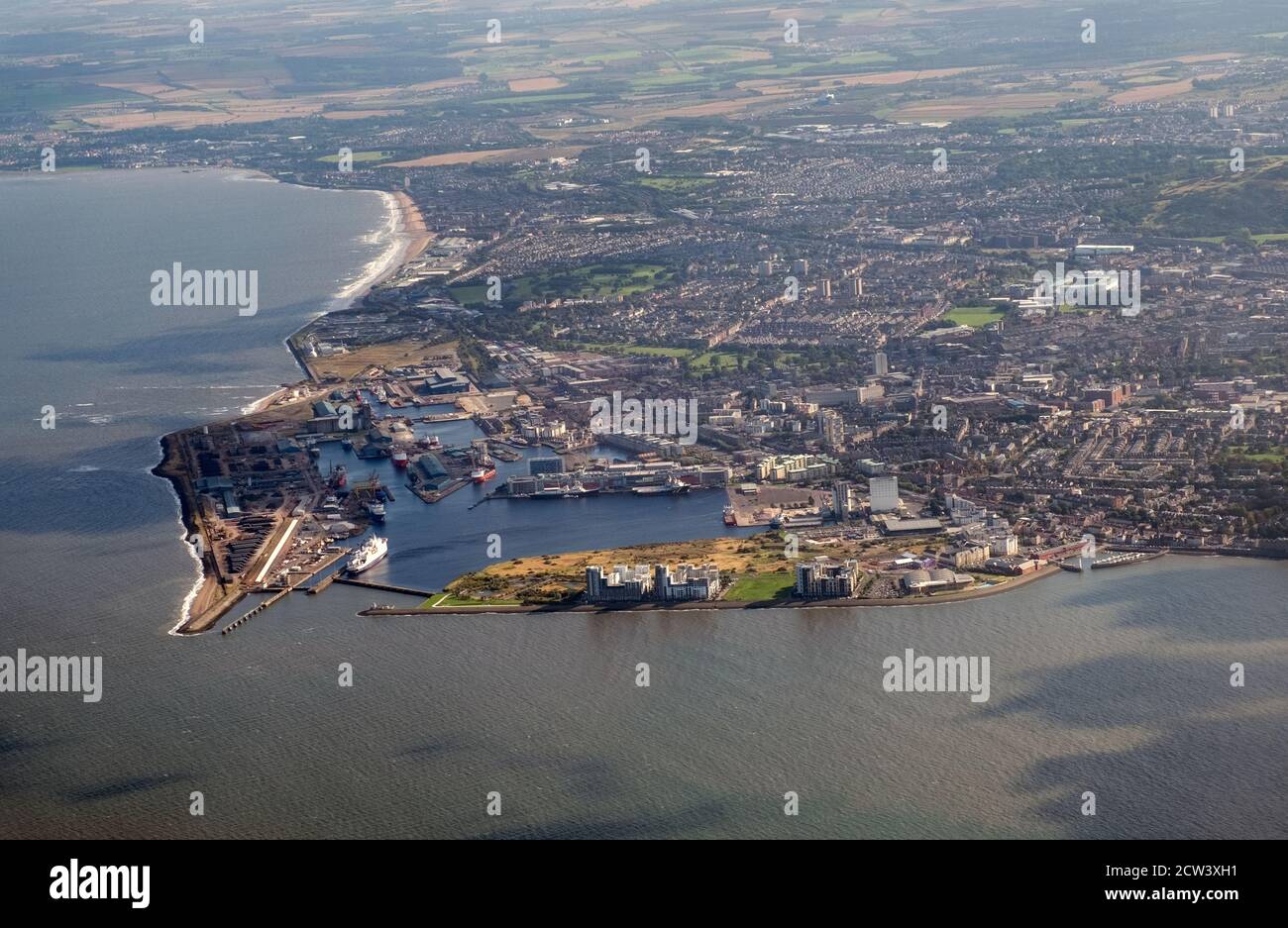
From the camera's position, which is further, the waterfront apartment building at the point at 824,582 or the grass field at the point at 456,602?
the grass field at the point at 456,602

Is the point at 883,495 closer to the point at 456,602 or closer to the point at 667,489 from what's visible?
the point at 667,489

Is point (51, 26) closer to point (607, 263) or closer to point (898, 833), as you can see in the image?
point (607, 263)

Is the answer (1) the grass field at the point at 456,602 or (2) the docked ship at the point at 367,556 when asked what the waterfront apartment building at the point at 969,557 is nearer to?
(1) the grass field at the point at 456,602

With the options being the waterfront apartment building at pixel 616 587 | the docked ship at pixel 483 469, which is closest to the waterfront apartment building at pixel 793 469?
the docked ship at pixel 483 469

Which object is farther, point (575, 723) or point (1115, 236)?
point (1115, 236)

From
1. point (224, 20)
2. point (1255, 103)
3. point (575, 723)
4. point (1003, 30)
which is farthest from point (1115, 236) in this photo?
point (224, 20)

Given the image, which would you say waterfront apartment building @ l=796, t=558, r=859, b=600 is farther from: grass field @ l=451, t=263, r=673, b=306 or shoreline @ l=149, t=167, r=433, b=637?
grass field @ l=451, t=263, r=673, b=306
